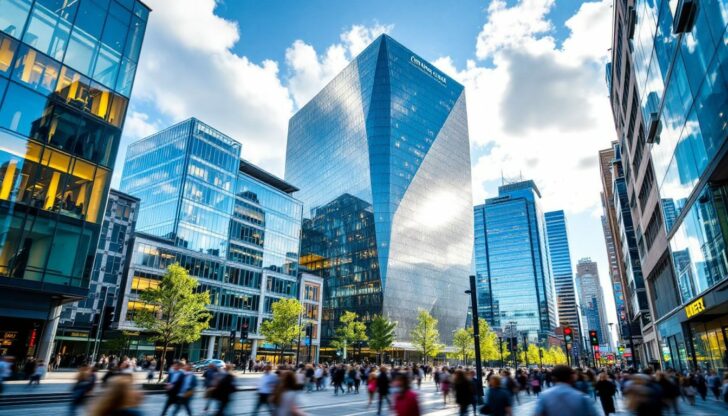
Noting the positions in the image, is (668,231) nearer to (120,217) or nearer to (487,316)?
Answer: (120,217)

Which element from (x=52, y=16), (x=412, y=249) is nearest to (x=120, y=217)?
(x=52, y=16)

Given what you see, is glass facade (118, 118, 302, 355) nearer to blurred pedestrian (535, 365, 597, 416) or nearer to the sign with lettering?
the sign with lettering

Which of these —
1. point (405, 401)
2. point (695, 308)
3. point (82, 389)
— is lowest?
point (82, 389)

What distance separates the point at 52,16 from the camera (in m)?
27.9

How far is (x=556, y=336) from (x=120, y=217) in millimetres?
190688

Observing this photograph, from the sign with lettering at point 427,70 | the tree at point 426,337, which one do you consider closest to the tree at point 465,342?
the tree at point 426,337

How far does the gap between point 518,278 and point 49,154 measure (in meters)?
188

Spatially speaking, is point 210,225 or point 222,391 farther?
point 210,225

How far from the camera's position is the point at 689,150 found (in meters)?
24.1

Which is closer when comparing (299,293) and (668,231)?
(668,231)

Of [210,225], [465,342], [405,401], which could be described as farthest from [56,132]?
[465,342]

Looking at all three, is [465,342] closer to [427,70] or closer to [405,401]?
[427,70]

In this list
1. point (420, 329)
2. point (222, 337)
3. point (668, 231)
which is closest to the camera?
point (668, 231)

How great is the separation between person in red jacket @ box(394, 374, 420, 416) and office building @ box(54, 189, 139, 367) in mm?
57848
